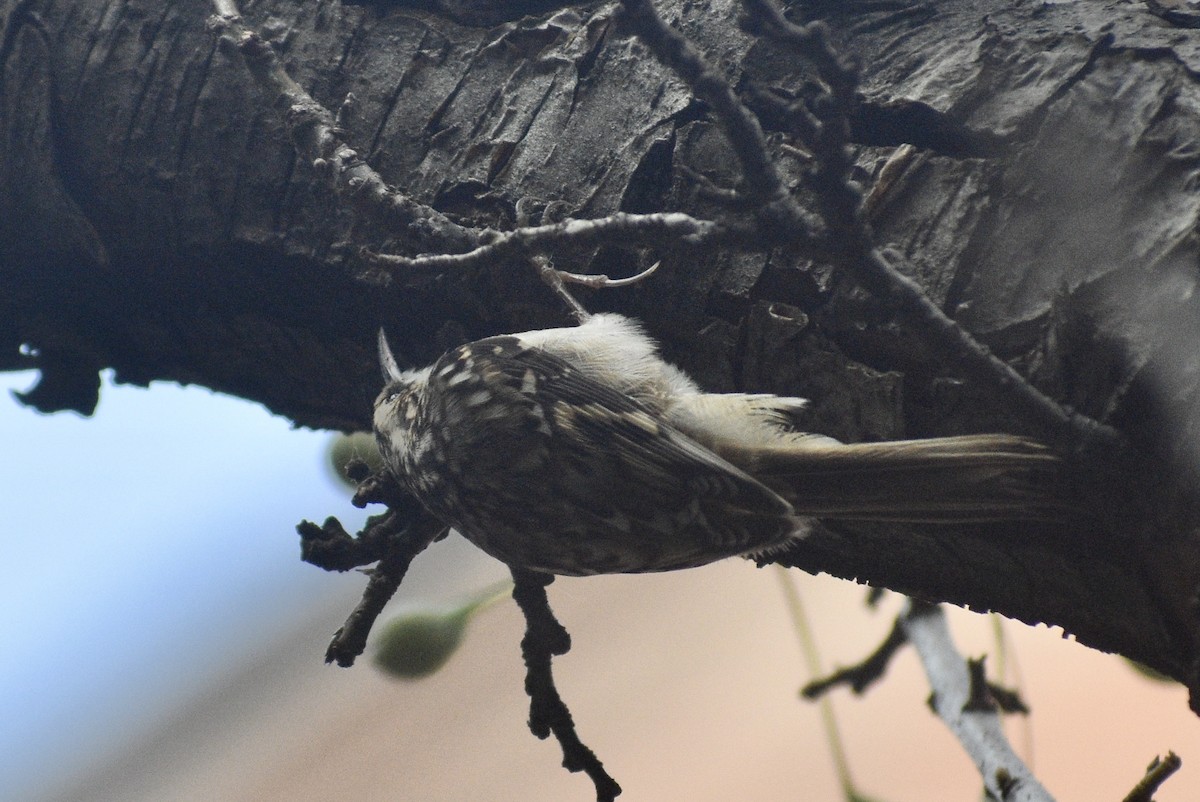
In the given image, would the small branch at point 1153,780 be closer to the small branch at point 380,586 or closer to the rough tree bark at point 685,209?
the rough tree bark at point 685,209

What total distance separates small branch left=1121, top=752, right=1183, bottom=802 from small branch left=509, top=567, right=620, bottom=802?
44 centimetres

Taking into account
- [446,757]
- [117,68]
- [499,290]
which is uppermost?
[117,68]

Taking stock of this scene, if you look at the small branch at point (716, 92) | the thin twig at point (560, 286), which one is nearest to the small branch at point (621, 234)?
the small branch at point (716, 92)

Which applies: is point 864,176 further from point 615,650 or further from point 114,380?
point 114,380

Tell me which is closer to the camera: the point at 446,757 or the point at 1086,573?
the point at 1086,573

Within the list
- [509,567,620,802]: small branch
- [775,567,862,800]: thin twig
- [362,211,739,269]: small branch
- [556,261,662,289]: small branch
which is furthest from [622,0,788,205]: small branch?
[775,567,862,800]: thin twig

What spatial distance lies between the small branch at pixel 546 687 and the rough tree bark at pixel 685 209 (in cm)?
25

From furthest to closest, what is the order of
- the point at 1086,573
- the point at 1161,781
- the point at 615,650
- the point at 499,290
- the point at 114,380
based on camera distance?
1. the point at 114,380
2. the point at 615,650
3. the point at 499,290
4. the point at 1161,781
5. the point at 1086,573

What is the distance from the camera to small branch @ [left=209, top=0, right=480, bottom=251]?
0.85 metres

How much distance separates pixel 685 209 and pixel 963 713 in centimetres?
61

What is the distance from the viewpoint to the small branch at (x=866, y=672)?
1.04m

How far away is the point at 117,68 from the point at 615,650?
0.87m

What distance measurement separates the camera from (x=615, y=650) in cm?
102

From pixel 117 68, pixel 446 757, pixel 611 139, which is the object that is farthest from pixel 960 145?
pixel 117 68
